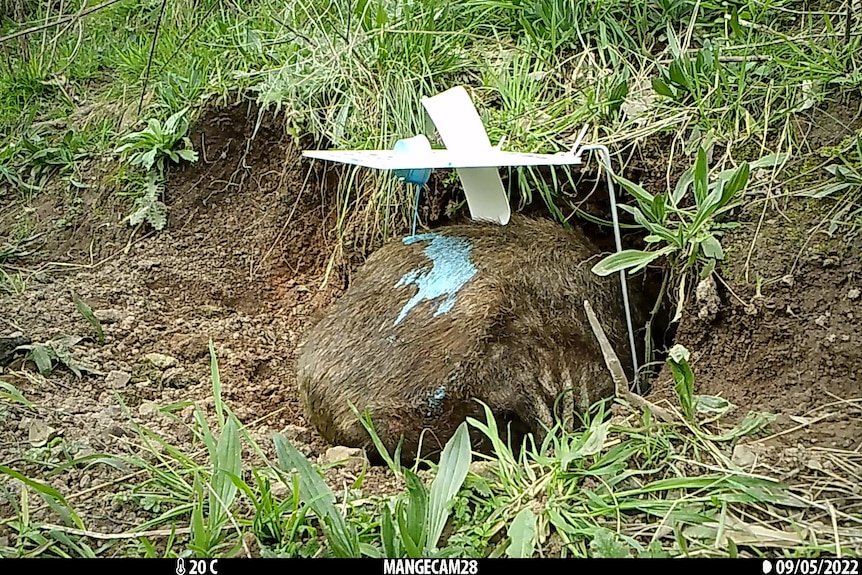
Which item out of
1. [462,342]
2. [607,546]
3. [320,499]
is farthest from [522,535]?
[462,342]

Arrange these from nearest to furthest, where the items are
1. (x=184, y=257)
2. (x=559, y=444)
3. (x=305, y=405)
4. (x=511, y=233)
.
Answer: (x=559, y=444) → (x=305, y=405) → (x=511, y=233) → (x=184, y=257)

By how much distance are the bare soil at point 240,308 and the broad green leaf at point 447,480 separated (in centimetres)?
19

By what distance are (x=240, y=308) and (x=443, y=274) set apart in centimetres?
77

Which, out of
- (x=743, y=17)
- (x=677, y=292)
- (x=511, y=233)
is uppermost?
(x=743, y=17)

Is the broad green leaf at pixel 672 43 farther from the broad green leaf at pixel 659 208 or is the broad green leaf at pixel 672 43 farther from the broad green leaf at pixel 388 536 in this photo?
the broad green leaf at pixel 388 536

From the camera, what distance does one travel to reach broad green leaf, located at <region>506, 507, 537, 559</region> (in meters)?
1.23

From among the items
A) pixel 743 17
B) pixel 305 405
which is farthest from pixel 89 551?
pixel 743 17

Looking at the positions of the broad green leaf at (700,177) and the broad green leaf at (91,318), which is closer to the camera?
the broad green leaf at (700,177)

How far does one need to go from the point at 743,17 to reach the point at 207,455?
1956mm

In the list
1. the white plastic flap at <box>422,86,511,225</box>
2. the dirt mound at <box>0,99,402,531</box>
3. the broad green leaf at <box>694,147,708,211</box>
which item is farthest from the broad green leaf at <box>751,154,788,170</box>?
the dirt mound at <box>0,99,402,531</box>

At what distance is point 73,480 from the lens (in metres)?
1.44

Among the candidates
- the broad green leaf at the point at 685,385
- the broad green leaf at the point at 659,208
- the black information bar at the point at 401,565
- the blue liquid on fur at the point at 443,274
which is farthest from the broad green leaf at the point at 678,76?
the black information bar at the point at 401,565

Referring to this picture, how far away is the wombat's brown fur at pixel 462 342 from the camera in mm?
Result: 1764

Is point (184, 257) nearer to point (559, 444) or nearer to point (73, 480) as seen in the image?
point (73, 480)
